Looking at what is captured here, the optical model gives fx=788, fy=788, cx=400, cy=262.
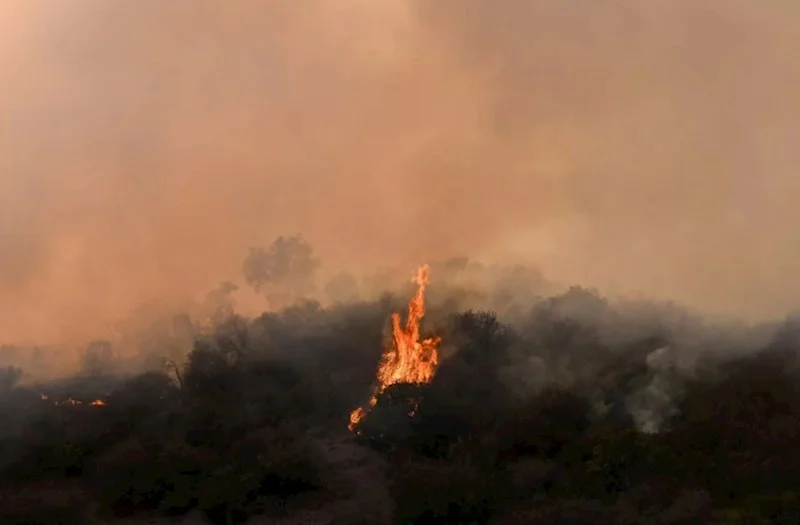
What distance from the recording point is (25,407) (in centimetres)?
3397

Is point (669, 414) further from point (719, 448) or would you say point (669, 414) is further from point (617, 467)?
point (617, 467)

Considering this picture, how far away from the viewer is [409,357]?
107 feet

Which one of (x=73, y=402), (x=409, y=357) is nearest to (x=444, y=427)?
(x=409, y=357)

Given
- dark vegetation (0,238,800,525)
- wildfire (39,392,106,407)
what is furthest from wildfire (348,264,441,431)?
wildfire (39,392,106,407)

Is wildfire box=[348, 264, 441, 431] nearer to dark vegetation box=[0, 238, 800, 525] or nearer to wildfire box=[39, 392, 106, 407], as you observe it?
dark vegetation box=[0, 238, 800, 525]

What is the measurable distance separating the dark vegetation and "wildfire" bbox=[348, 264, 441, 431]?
71 centimetres

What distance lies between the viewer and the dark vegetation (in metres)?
22.1

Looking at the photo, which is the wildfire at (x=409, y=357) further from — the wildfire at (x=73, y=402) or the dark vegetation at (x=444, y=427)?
the wildfire at (x=73, y=402)

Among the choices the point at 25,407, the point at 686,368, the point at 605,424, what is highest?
the point at 25,407

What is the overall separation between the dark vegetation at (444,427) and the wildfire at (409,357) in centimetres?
71

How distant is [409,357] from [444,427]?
543 centimetres

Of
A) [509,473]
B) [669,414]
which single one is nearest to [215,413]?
[509,473]

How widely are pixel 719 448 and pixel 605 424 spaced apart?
410 cm

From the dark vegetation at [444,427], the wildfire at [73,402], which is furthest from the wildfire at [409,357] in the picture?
the wildfire at [73,402]
